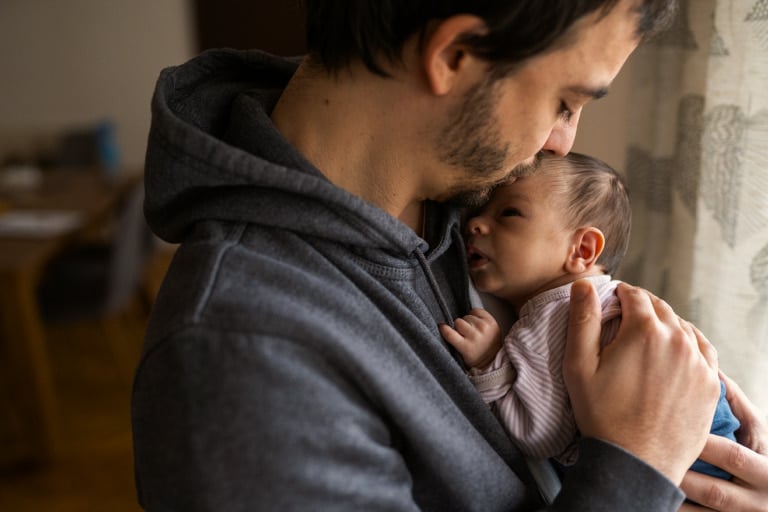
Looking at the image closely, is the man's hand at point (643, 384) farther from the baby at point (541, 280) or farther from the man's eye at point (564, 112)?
the man's eye at point (564, 112)

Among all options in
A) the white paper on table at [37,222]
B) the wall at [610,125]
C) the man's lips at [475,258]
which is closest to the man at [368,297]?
the man's lips at [475,258]

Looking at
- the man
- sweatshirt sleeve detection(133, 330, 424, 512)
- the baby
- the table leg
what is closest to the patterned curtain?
the baby

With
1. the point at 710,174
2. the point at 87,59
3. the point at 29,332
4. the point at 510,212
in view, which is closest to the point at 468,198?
the point at 510,212

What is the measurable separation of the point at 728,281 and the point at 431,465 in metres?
0.69

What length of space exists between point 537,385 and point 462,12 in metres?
0.50

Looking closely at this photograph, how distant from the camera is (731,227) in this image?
113cm

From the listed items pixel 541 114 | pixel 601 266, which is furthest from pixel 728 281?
pixel 541 114

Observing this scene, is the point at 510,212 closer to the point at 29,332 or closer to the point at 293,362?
the point at 293,362

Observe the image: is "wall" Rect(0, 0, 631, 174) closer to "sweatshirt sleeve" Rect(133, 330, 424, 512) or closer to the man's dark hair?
the man's dark hair

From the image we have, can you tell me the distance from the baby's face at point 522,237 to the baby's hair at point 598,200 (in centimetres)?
2

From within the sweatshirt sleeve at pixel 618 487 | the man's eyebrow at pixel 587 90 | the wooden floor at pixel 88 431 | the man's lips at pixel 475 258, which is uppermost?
the man's eyebrow at pixel 587 90

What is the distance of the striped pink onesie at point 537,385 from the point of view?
35.8 inches

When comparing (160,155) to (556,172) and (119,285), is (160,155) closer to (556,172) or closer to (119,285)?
(556,172)

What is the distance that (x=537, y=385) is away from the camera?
929 mm
